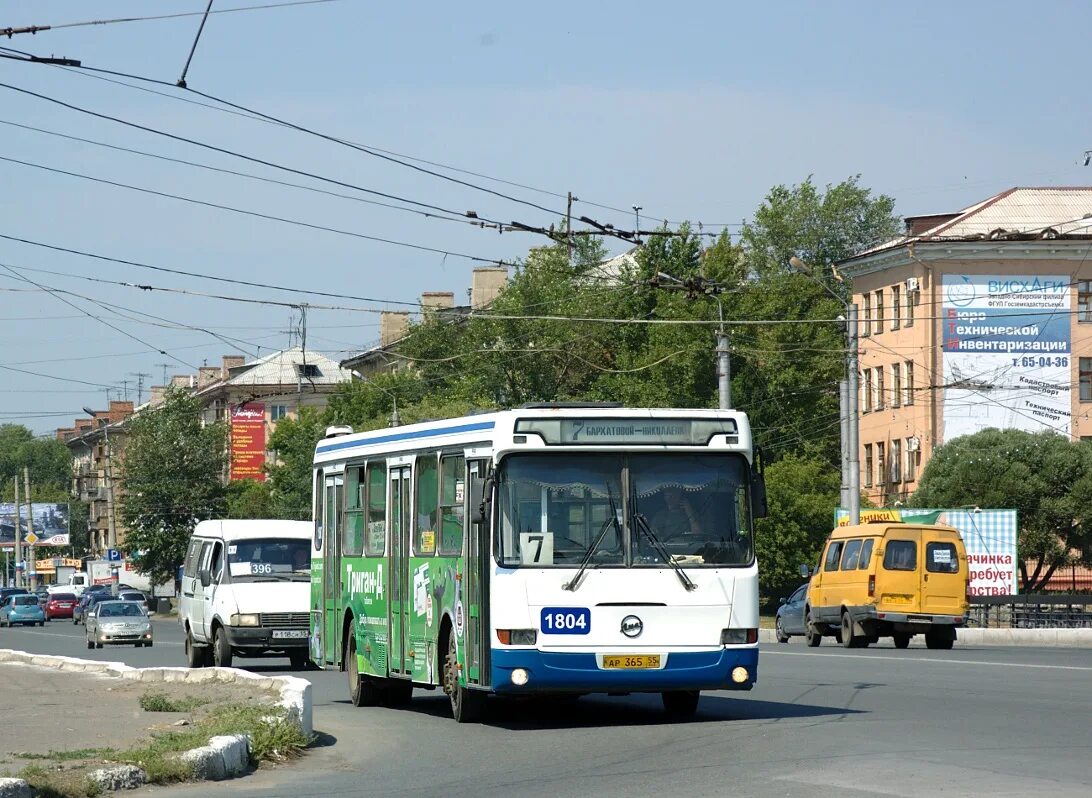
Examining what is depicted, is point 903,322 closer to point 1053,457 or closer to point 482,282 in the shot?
point 1053,457

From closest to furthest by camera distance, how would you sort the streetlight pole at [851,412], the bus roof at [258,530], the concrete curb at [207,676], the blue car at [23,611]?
1. the concrete curb at [207,676]
2. the bus roof at [258,530]
3. the streetlight pole at [851,412]
4. the blue car at [23,611]

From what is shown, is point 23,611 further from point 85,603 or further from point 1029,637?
point 1029,637

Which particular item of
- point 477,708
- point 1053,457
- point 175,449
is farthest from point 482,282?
point 477,708

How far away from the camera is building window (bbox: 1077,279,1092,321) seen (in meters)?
69.1

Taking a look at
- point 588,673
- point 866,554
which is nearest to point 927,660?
point 866,554

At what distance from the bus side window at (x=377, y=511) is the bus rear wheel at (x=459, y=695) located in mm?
2070

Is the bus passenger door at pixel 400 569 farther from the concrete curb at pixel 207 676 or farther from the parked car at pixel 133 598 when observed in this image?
the parked car at pixel 133 598

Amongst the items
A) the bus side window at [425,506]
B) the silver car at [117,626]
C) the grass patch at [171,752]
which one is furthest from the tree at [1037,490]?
the grass patch at [171,752]

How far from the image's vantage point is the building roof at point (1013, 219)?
69.3 meters

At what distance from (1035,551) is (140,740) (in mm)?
49148

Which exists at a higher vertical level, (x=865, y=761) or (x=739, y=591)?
(x=739, y=591)

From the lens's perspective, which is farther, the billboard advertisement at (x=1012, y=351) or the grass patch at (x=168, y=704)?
the billboard advertisement at (x=1012, y=351)

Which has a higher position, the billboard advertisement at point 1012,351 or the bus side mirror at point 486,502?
the billboard advertisement at point 1012,351

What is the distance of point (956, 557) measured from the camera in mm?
34406
